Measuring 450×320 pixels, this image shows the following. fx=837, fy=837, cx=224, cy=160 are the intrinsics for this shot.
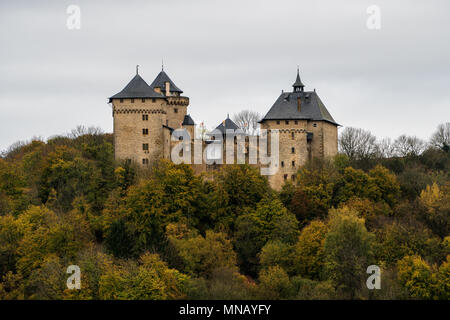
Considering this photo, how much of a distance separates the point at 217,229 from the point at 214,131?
13.4 m

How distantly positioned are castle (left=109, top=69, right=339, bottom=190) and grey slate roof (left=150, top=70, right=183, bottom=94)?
143 inches

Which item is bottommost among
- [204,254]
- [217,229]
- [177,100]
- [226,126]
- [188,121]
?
[204,254]

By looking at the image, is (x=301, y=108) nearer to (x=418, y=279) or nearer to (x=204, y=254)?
(x=204, y=254)

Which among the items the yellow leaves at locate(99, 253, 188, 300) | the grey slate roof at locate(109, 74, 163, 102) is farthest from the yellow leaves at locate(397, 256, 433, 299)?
the grey slate roof at locate(109, 74, 163, 102)

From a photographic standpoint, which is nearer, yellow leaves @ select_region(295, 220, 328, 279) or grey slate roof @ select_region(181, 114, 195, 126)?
yellow leaves @ select_region(295, 220, 328, 279)

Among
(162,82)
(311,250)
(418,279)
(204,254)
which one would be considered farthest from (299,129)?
(418,279)

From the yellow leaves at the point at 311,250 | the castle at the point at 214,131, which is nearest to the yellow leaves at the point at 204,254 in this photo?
the yellow leaves at the point at 311,250

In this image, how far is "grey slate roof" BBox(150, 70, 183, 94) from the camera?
77125mm

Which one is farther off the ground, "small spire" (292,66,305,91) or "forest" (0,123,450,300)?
"small spire" (292,66,305,91)

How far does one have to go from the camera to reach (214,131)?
74.2 meters

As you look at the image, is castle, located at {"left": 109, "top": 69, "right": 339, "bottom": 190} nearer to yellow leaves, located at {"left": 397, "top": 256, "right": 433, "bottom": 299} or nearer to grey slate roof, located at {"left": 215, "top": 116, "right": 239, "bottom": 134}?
grey slate roof, located at {"left": 215, "top": 116, "right": 239, "bottom": 134}

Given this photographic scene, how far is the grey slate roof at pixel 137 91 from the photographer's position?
70.4m

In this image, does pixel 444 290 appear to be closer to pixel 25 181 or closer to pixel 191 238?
pixel 191 238
